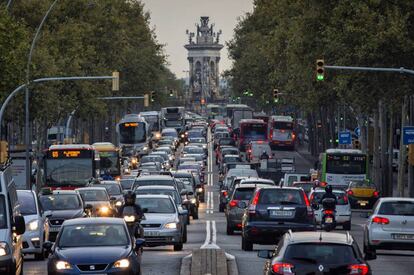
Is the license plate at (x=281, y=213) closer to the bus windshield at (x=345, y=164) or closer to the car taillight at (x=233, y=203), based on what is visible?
the car taillight at (x=233, y=203)

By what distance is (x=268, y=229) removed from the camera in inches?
1378

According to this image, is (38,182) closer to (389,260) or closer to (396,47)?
(396,47)

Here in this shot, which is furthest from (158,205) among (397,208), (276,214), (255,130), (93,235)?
(255,130)

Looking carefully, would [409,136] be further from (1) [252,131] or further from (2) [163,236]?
(1) [252,131]

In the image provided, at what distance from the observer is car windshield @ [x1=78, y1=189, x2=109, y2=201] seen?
157 feet

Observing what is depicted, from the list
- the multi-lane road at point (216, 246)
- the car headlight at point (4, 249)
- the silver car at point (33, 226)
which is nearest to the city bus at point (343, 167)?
the multi-lane road at point (216, 246)

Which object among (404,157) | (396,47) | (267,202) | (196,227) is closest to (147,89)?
(404,157)

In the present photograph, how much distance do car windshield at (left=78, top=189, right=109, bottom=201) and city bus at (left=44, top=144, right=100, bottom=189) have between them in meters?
13.0

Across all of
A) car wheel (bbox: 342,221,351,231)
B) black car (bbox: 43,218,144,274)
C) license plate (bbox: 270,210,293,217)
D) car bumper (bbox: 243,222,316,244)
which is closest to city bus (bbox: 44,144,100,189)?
car wheel (bbox: 342,221,351,231)

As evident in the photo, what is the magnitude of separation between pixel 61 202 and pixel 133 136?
253ft

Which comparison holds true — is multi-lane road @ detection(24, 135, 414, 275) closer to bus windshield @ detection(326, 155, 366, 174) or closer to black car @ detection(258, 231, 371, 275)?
black car @ detection(258, 231, 371, 275)

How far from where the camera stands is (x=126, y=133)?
11875 cm

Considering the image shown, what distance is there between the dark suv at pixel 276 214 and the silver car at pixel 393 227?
4.67 ft

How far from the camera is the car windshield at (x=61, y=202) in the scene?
4112cm
